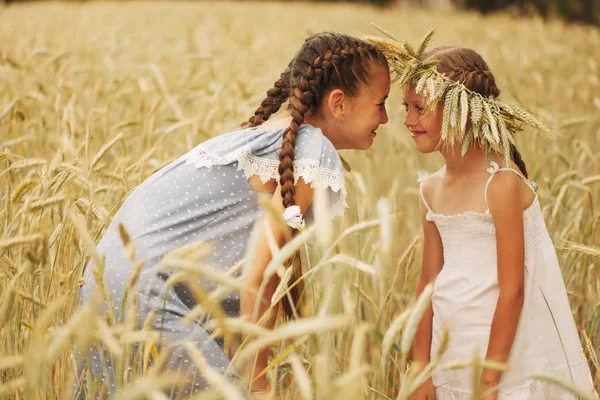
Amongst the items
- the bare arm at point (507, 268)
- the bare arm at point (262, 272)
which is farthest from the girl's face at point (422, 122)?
the bare arm at point (262, 272)

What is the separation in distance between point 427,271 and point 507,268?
353 millimetres

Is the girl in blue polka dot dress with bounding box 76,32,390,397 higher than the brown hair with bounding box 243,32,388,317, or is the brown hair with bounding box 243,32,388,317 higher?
the brown hair with bounding box 243,32,388,317

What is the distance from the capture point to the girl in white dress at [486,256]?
1721mm

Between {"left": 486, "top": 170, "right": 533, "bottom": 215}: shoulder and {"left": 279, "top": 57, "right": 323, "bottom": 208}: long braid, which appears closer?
{"left": 279, "top": 57, "right": 323, "bottom": 208}: long braid

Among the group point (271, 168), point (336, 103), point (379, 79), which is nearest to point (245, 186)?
point (271, 168)

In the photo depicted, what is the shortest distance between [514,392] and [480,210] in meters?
0.48

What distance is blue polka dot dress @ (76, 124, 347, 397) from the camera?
1615 millimetres

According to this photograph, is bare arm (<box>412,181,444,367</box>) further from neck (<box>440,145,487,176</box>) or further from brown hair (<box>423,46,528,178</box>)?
brown hair (<box>423,46,528,178</box>)

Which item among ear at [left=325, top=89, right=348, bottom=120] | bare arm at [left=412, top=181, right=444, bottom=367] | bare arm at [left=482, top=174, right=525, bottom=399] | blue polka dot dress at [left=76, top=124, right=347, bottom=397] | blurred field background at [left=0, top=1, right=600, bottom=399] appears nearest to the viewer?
blurred field background at [left=0, top=1, right=600, bottom=399]

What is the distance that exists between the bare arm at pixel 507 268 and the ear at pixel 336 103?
0.47 m

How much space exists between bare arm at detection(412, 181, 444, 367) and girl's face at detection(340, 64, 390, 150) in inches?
11.8

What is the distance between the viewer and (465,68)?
187cm

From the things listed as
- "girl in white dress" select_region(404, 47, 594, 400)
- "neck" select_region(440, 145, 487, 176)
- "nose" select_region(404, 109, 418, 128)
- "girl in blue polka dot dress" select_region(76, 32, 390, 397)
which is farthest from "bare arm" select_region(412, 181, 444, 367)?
"girl in blue polka dot dress" select_region(76, 32, 390, 397)

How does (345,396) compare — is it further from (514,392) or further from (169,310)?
(514,392)
